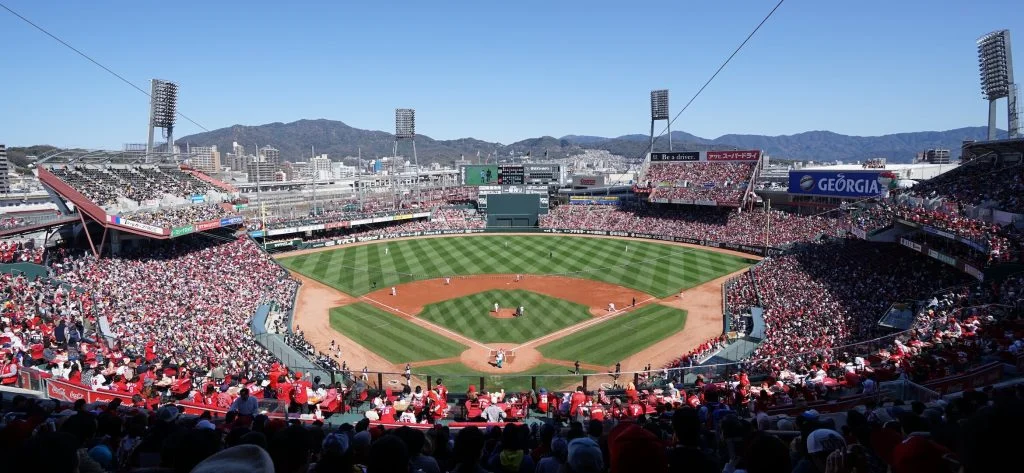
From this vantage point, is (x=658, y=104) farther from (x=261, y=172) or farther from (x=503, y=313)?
(x=261, y=172)

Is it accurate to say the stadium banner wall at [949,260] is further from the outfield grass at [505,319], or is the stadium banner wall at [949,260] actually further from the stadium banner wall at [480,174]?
the stadium banner wall at [480,174]

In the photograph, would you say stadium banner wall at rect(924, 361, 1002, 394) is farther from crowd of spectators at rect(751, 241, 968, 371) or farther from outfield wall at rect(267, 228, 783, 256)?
outfield wall at rect(267, 228, 783, 256)

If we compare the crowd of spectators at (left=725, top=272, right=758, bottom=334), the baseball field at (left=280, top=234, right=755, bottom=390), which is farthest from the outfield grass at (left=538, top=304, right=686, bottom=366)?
the crowd of spectators at (left=725, top=272, right=758, bottom=334)

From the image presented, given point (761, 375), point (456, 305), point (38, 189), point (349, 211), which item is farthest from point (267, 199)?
point (761, 375)

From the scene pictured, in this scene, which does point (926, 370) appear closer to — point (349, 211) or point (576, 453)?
point (576, 453)

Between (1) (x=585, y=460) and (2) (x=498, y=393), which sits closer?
(1) (x=585, y=460)

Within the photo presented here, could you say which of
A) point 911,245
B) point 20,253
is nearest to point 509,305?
point 911,245
